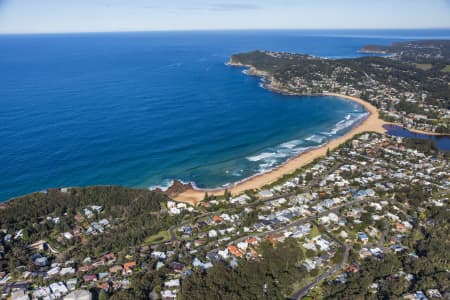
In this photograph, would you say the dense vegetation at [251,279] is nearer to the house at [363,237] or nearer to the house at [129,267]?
the house at [129,267]

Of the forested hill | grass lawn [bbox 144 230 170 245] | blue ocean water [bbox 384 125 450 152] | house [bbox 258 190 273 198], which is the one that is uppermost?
the forested hill

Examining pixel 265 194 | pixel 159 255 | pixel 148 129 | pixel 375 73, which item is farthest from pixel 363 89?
pixel 159 255

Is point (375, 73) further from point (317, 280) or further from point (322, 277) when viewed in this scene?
point (317, 280)

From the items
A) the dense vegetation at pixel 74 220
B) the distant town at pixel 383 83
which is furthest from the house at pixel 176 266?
the distant town at pixel 383 83

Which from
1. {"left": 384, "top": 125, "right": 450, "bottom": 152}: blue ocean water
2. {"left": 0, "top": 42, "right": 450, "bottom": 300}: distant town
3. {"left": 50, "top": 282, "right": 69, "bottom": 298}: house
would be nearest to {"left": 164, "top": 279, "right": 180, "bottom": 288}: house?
{"left": 0, "top": 42, "right": 450, "bottom": 300}: distant town

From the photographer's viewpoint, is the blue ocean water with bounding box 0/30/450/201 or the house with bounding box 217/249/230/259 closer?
the house with bounding box 217/249/230/259

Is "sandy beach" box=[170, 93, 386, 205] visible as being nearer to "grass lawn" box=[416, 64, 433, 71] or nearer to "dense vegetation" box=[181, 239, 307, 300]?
"dense vegetation" box=[181, 239, 307, 300]

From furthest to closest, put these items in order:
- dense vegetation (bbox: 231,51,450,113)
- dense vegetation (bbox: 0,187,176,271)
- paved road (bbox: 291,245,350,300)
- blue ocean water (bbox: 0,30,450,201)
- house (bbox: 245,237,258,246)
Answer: dense vegetation (bbox: 231,51,450,113) < blue ocean water (bbox: 0,30,450,201) < house (bbox: 245,237,258,246) < dense vegetation (bbox: 0,187,176,271) < paved road (bbox: 291,245,350,300)
